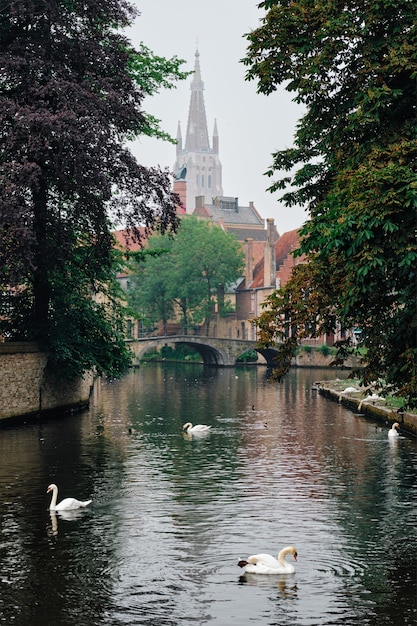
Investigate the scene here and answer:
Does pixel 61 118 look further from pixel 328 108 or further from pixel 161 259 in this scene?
pixel 161 259

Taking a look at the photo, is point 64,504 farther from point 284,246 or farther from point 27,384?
point 284,246

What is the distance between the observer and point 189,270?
10238 cm

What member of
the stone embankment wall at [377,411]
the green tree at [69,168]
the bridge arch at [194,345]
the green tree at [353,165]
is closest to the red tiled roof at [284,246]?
the bridge arch at [194,345]

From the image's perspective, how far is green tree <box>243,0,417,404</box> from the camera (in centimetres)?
1828

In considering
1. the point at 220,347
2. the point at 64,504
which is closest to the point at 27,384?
the point at 64,504

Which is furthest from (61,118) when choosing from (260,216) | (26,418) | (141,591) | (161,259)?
(260,216)

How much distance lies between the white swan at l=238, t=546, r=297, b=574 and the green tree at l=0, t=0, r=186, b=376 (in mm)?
17372

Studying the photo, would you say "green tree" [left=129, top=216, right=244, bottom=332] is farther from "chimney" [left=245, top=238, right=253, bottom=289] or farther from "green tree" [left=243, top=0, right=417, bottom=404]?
"green tree" [left=243, top=0, right=417, bottom=404]

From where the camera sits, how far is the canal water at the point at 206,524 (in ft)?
48.0

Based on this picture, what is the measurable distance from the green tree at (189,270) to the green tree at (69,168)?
60.4m

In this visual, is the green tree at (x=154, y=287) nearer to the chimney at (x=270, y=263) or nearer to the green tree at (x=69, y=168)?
the chimney at (x=270, y=263)

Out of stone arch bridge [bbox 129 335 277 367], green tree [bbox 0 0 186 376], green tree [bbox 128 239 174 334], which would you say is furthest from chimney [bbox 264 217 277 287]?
green tree [bbox 0 0 186 376]

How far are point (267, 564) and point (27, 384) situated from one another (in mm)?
22465

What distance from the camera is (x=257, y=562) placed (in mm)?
16141
